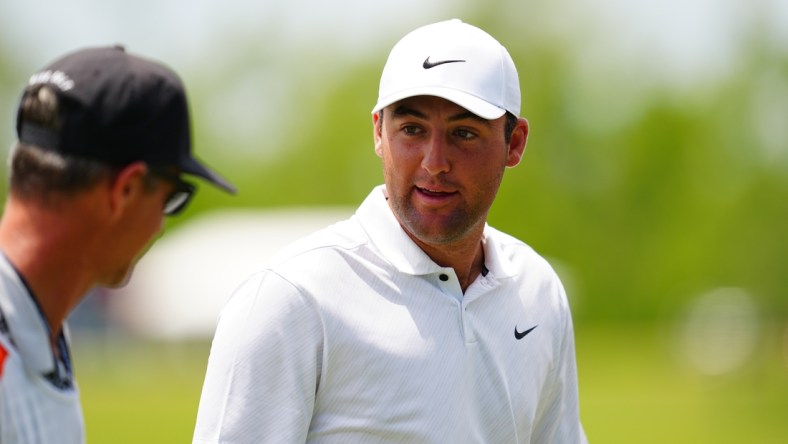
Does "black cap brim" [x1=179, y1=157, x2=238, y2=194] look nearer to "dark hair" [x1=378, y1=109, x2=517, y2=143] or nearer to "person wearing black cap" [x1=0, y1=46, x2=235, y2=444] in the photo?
"person wearing black cap" [x1=0, y1=46, x2=235, y2=444]

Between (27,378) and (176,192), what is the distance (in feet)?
1.78

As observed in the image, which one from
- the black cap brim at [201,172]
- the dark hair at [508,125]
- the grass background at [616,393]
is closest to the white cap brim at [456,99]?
the dark hair at [508,125]

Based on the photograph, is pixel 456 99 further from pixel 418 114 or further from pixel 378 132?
pixel 378 132

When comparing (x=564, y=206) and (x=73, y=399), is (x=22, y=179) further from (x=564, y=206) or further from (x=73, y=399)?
(x=564, y=206)

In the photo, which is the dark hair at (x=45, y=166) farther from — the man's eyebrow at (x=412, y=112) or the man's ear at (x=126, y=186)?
the man's eyebrow at (x=412, y=112)

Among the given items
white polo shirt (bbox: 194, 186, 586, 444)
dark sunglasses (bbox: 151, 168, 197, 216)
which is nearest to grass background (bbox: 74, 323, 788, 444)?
white polo shirt (bbox: 194, 186, 586, 444)

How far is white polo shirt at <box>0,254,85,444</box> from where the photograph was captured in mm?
2744

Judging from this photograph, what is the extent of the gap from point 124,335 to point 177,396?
56.8 feet

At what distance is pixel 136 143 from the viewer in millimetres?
2963

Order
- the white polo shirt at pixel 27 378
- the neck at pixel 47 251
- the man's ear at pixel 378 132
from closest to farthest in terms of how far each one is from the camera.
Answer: the white polo shirt at pixel 27 378 → the neck at pixel 47 251 → the man's ear at pixel 378 132

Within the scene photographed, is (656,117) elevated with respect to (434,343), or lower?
lower

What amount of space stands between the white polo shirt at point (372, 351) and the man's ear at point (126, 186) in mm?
943

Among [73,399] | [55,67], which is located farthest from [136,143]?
[73,399]

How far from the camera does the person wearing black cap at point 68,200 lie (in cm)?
282
